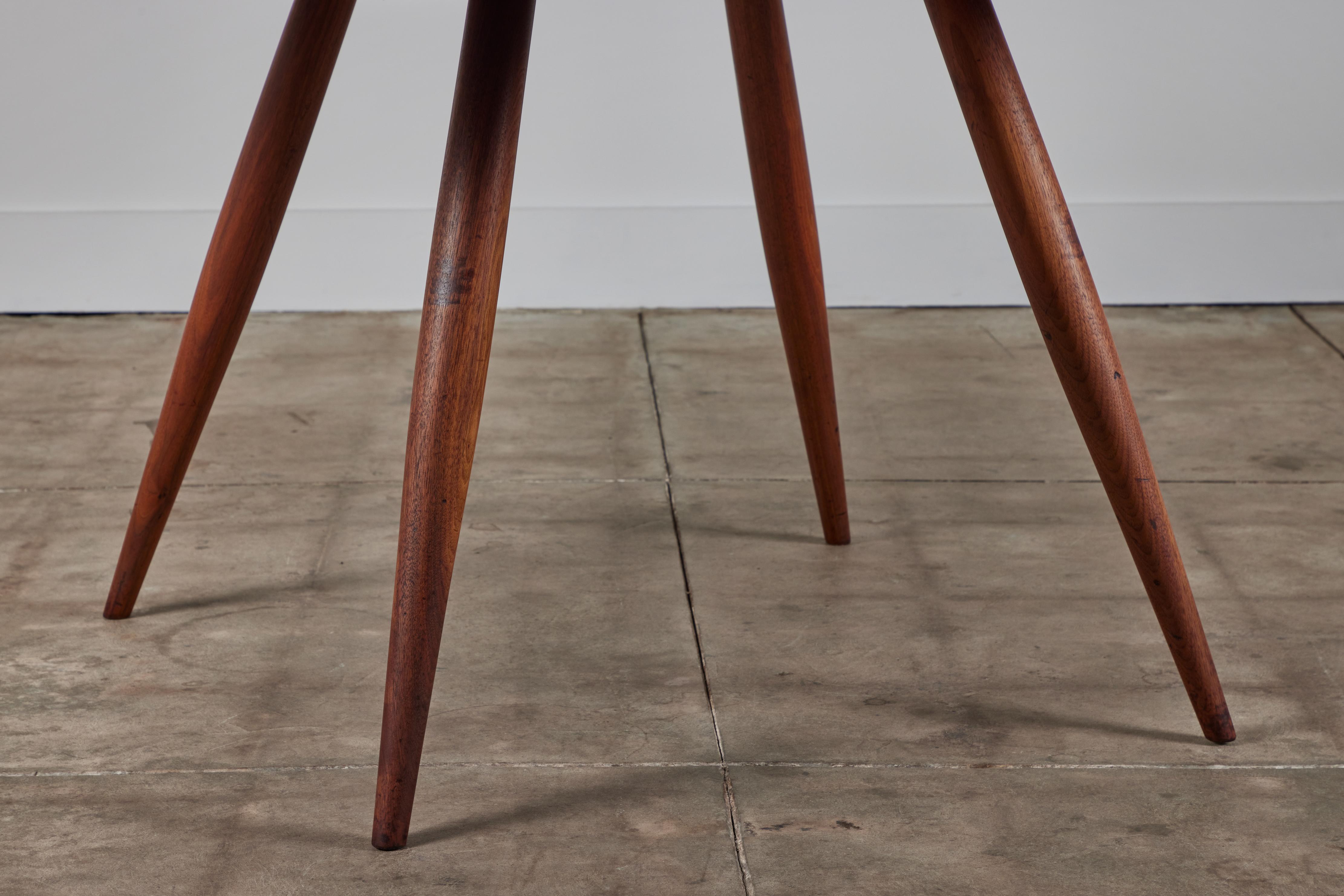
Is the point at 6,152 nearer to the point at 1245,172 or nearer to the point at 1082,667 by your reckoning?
the point at 1082,667

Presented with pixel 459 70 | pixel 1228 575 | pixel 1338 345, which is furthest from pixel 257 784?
pixel 1338 345

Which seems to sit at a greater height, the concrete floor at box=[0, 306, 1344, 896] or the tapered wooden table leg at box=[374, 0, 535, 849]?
the tapered wooden table leg at box=[374, 0, 535, 849]

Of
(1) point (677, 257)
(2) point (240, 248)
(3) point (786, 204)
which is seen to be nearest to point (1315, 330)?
(1) point (677, 257)

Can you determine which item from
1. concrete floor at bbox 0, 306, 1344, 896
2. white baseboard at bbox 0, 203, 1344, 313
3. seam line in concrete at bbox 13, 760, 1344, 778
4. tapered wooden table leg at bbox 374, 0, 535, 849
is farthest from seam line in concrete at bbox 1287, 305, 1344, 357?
tapered wooden table leg at bbox 374, 0, 535, 849

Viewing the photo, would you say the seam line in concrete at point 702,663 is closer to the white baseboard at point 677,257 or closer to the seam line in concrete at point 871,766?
the seam line in concrete at point 871,766

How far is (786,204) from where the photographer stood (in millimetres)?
1257

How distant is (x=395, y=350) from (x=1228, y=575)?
1.32 meters

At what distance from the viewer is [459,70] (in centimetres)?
88

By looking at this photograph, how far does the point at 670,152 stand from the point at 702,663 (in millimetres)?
1488

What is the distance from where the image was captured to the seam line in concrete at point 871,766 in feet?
3.22

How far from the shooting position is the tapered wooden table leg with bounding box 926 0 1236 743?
3.01 ft

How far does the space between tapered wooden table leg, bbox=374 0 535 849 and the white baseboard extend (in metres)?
1.54

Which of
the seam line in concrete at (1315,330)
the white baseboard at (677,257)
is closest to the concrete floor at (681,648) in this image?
the seam line in concrete at (1315,330)

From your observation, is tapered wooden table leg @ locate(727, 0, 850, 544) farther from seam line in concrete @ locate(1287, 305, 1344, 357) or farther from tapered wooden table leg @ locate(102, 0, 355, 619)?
seam line in concrete @ locate(1287, 305, 1344, 357)
